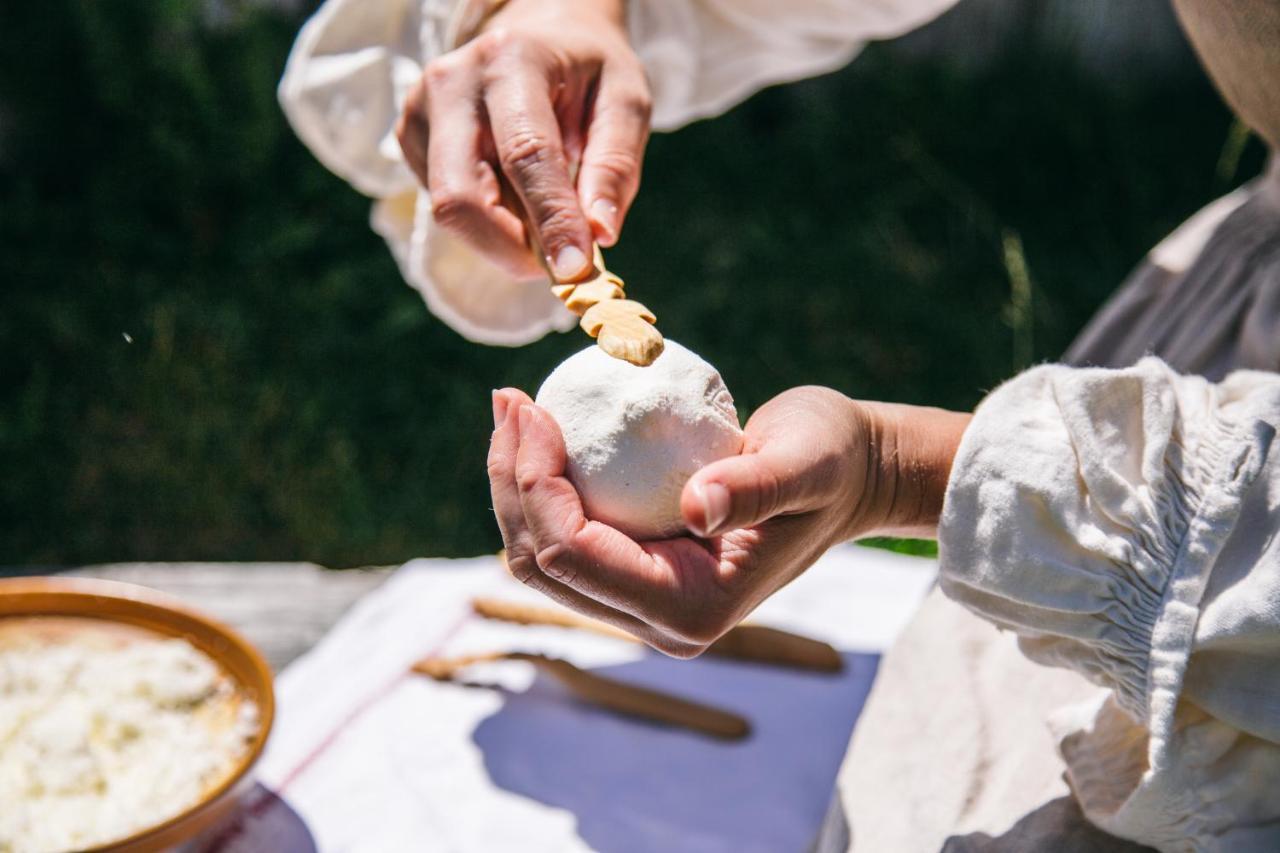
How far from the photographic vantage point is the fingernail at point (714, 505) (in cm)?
84

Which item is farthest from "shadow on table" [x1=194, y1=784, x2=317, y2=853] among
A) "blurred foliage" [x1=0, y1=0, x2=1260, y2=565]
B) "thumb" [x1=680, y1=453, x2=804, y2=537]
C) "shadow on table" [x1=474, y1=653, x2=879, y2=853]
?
"blurred foliage" [x1=0, y1=0, x2=1260, y2=565]

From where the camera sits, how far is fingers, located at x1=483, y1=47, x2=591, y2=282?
47.9 inches

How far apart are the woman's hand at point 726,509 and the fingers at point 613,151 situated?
33cm

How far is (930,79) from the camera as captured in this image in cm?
438

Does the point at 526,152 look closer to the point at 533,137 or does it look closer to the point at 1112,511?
the point at 533,137

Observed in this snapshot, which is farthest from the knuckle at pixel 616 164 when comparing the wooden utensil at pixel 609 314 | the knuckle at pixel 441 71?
the knuckle at pixel 441 71

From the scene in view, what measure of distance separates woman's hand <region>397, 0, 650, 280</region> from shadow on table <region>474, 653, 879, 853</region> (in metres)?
0.56

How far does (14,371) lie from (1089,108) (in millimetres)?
3768

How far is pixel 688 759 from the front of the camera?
4.56 ft

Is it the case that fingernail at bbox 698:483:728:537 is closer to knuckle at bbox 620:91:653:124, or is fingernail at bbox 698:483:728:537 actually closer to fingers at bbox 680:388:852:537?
fingers at bbox 680:388:852:537

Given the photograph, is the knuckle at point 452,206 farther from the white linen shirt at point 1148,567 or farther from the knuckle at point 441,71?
the white linen shirt at point 1148,567

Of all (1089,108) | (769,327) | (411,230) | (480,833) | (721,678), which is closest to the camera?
(480,833)

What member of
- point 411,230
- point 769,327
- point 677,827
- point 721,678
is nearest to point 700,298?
point 769,327

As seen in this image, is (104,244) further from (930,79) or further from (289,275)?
(930,79)
